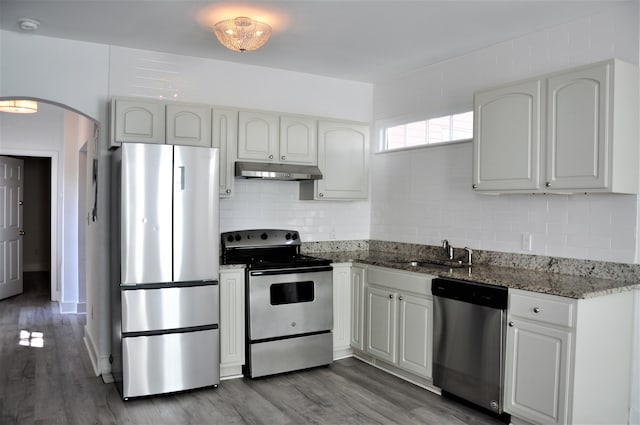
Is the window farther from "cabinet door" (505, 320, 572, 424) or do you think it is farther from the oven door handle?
"cabinet door" (505, 320, 572, 424)

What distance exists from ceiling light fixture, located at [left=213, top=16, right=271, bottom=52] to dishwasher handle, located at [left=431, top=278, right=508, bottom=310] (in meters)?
2.15

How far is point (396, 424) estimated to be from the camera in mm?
3312

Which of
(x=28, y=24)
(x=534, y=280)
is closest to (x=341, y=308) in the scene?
(x=534, y=280)

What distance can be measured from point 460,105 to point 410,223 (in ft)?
3.98

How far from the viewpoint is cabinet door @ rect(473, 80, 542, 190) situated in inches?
134

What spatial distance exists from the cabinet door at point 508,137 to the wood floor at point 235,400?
1.64 meters

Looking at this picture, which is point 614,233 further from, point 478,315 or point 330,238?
point 330,238

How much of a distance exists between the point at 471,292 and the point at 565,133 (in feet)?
3.92

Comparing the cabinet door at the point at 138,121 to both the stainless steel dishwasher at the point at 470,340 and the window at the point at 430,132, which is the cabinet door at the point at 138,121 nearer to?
the window at the point at 430,132

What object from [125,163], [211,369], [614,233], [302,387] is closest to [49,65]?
[125,163]

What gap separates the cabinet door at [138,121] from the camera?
405 centimetres

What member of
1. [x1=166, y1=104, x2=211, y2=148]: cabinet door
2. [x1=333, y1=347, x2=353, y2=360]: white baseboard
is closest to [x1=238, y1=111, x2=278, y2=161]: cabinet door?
[x1=166, y1=104, x2=211, y2=148]: cabinet door

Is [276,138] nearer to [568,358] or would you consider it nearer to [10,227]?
[568,358]

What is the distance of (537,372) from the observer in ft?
10.0
